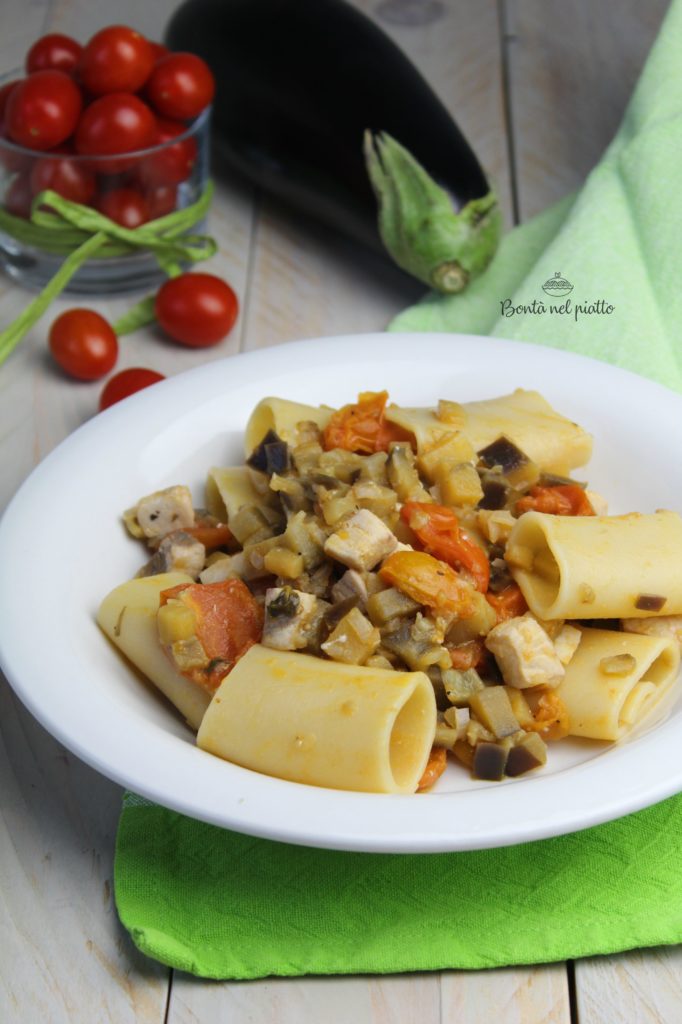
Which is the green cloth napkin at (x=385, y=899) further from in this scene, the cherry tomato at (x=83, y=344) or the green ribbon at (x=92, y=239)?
the green ribbon at (x=92, y=239)

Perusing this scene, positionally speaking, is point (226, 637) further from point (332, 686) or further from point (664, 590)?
point (664, 590)

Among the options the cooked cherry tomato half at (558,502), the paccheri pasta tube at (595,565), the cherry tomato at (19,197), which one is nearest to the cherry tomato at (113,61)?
the cherry tomato at (19,197)

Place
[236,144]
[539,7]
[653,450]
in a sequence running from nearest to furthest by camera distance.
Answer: [653,450]
[236,144]
[539,7]

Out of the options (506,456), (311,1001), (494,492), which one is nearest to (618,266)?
(506,456)

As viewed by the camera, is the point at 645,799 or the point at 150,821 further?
the point at 150,821

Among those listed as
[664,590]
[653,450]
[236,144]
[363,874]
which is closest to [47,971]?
[363,874]

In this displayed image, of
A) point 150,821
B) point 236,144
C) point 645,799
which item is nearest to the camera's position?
point 645,799
